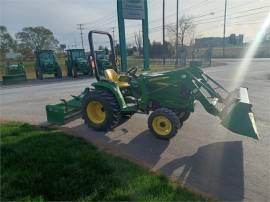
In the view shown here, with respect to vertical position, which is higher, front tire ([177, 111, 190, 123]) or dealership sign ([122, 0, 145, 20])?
dealership sign ([122, 0, 145, 20])

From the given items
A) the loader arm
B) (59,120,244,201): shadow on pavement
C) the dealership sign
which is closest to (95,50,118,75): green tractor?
(59,120,244,201): shadow on pavement

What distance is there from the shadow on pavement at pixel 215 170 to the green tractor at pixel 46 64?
57.2 ft

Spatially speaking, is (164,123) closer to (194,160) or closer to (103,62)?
(194,160)

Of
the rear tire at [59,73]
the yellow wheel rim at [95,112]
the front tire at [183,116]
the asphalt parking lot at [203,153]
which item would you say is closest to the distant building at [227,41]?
the rear tire at [59,73]

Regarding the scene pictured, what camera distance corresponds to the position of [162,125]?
16.2ft

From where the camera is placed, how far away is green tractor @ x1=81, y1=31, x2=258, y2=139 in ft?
15.8

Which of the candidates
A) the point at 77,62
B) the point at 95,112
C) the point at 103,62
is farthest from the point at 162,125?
the point at 77,62

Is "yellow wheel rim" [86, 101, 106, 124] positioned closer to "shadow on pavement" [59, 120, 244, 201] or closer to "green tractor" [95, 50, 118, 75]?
"shadow on pavement" [59, 120, 244, 201]

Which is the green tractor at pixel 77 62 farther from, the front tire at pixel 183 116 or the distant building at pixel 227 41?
the distant building at pixel 227 41

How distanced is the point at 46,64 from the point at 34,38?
40814 millimetres

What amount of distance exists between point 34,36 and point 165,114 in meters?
57.7

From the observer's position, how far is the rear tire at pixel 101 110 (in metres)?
5.39

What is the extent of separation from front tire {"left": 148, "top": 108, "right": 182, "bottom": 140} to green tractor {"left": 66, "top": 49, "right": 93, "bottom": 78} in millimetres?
15329

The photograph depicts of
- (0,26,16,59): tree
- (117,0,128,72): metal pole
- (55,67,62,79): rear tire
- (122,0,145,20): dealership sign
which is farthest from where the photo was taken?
(0,26,16,59): tree
